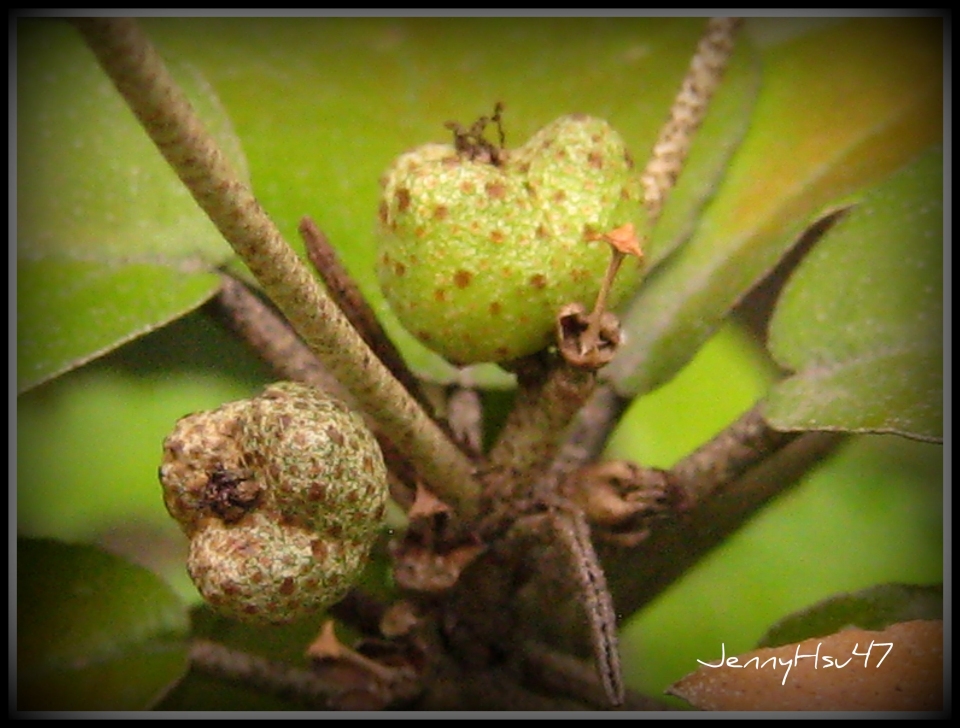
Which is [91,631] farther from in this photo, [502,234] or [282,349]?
[502,234]

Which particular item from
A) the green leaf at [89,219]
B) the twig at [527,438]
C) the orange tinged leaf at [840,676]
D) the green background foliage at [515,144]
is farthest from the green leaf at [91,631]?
the orange tinged leaf at [840,676]

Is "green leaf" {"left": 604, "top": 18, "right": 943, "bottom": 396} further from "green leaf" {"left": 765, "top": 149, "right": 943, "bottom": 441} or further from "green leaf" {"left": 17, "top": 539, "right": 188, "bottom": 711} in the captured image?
"green leaf" {"left": 17, "top": 539, "right": 188, "bottom": 711}

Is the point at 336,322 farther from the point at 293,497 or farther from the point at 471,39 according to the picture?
the point at 471,39

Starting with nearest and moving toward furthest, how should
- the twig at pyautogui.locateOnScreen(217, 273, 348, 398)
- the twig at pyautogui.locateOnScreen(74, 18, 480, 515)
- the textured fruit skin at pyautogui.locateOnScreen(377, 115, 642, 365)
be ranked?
the twig at pyautogui.locateOnScreen(74, 18, 480, 515)
the textured fruit skin at pyautogui.locateOnScreen(377, 115, 642, 365)
the twig at pyautogui.locateOnScreen(217, 273, 348, 398)

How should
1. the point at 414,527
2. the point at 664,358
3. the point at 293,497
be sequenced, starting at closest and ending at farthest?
the point at 293,497, the point at 414,527, the point at 664,358

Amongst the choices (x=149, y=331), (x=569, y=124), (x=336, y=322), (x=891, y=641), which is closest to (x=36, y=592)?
(x=149, y=331)

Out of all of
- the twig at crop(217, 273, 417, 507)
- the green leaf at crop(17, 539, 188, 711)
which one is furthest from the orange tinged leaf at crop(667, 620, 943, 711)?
the green leaf at crop(17, 539, 188, 711)
